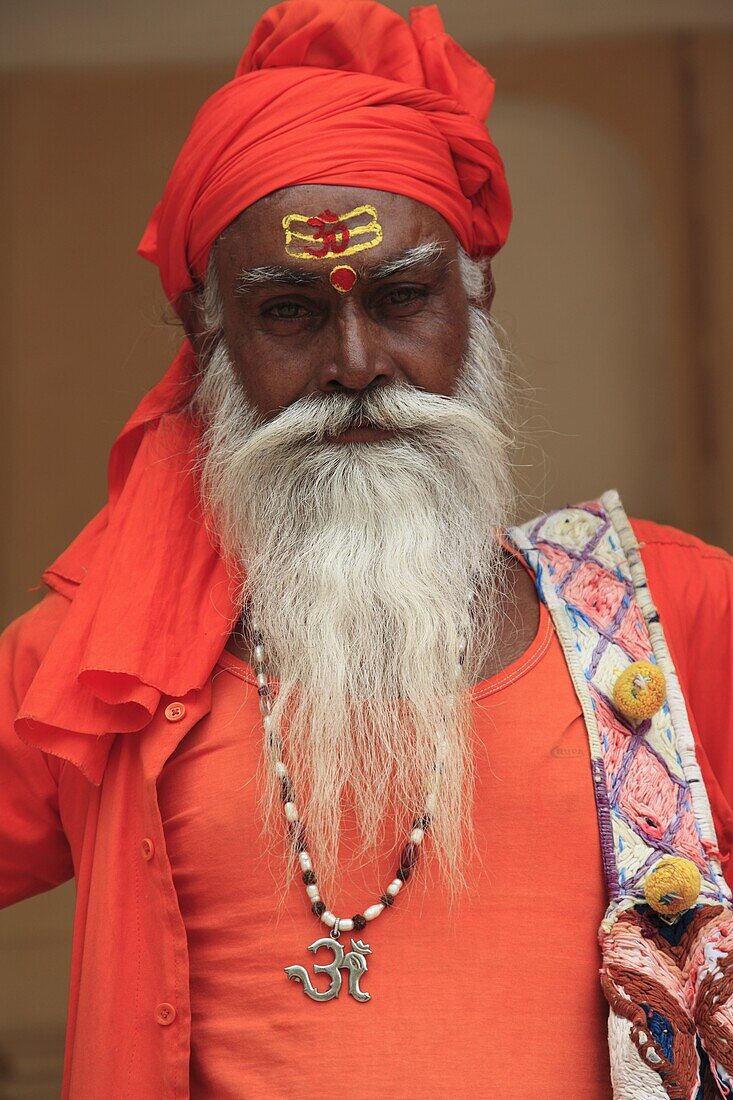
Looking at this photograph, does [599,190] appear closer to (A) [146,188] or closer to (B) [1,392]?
(A) [146,188]

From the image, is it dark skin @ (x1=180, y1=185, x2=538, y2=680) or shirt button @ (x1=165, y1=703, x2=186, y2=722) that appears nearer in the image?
shirt button @ (x1=165, y1=703, x2=186, y2=722)

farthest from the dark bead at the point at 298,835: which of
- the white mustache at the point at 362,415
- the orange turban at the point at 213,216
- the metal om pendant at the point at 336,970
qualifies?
the white mustache at the point at 362,415

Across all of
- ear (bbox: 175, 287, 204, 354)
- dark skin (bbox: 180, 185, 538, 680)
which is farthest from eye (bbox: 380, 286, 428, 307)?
ear (bbox: 175, 287, 204, 354)

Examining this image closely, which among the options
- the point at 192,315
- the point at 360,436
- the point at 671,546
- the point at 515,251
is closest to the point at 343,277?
the point at 360,436

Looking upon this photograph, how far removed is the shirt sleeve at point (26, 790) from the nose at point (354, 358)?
0.59m

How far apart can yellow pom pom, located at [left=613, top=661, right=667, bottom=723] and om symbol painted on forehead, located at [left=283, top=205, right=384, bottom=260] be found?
0.77 metres

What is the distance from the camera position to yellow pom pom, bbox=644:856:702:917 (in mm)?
1861

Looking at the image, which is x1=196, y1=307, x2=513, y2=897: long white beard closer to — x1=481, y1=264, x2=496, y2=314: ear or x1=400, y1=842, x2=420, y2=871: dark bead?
A: x1=400, y1=842, x2=420, y2=871: dark bead

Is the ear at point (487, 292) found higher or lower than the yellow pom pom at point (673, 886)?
higher

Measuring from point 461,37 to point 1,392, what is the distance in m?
1.39

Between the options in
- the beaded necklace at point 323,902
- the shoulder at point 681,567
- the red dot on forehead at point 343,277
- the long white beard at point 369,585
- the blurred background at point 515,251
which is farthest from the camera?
the blurred background at point 515,251

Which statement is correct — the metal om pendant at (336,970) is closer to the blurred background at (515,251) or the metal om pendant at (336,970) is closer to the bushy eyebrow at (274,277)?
the bushy eyebrow at (274,277)

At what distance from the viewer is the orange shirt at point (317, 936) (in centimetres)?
190

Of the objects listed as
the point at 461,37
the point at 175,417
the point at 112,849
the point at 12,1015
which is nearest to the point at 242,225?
the point at 175,417
